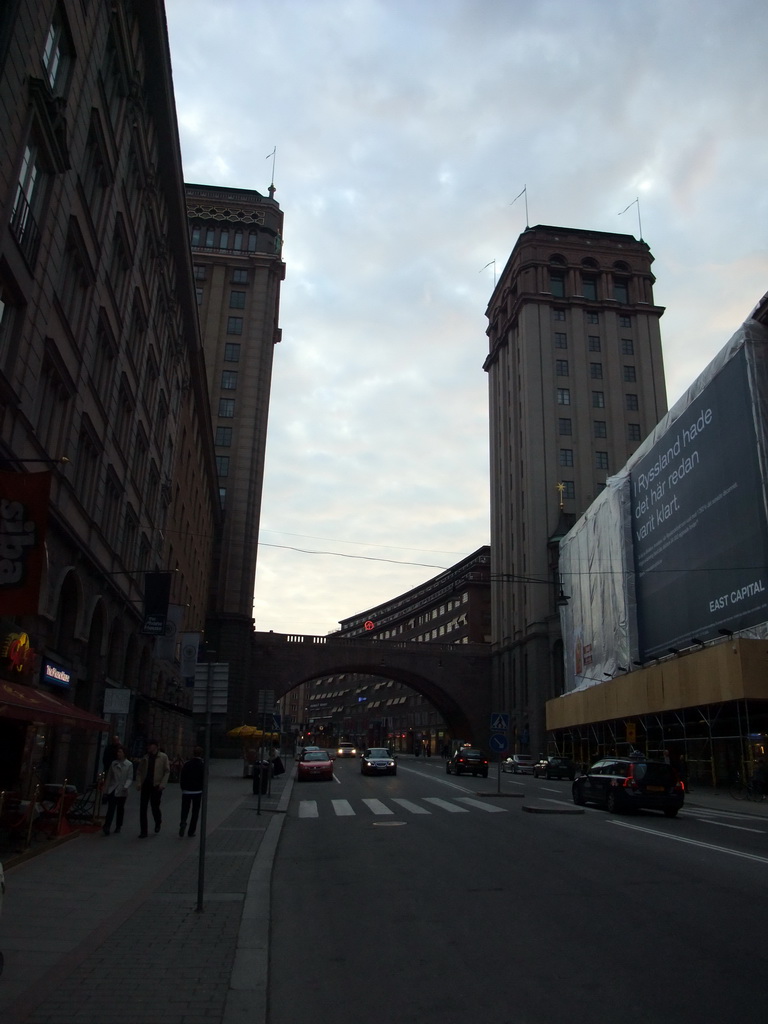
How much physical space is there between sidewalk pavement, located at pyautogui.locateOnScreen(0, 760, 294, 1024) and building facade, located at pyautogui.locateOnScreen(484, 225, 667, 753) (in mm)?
52918

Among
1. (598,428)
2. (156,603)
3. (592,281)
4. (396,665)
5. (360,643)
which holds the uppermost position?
(592,281)

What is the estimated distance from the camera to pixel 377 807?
22375 mm

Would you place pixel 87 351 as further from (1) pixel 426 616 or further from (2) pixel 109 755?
(1) pixel 426 616

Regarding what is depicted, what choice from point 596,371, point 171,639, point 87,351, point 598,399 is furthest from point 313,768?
point 596,371

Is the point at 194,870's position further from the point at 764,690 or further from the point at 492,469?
the point at 492,469

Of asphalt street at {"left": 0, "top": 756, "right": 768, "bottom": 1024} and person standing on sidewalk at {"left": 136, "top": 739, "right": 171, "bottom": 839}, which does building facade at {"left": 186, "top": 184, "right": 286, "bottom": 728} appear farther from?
asphalt street at {"left": 0, "top": 756, "right": 768, "bottom": 1024}

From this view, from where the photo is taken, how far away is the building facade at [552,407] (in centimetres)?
6588

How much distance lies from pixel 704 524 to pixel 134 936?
30.3 meters

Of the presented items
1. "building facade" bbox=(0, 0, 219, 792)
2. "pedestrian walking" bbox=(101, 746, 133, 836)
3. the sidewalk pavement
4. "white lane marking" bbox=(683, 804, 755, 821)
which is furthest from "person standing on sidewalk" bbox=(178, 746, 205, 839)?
"white lane marking" bbox=(683, 804, 755, 821)

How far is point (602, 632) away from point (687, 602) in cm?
1105

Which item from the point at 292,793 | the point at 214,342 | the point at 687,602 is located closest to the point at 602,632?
the point at 687,602

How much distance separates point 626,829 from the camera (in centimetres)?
1650

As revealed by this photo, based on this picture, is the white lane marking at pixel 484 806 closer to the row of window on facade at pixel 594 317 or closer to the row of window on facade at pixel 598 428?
the row of window on facade at pixel 598 428

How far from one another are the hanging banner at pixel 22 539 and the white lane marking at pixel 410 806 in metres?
13.6
